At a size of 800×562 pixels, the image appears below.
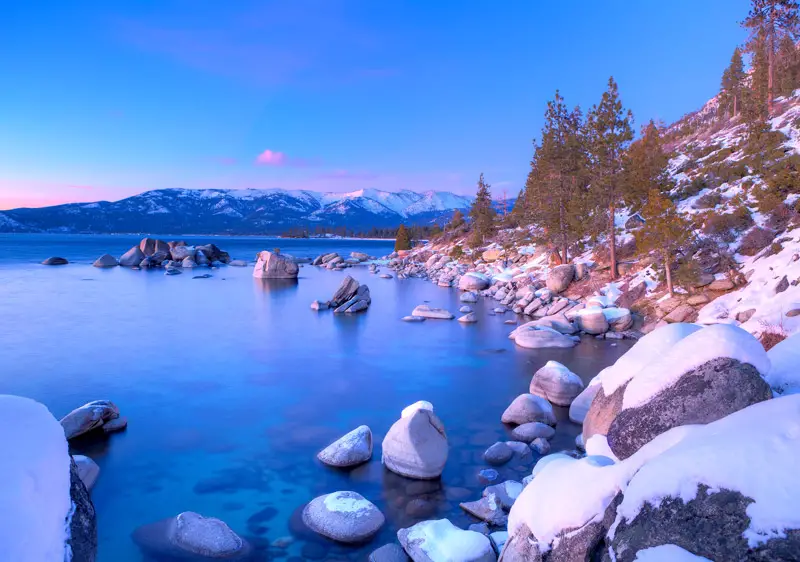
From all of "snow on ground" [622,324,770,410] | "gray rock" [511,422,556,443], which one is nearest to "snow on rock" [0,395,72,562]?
"snow on ground" [622,324,770,410]

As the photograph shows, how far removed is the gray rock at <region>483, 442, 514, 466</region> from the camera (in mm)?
10748

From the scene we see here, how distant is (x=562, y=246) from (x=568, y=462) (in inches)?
1381

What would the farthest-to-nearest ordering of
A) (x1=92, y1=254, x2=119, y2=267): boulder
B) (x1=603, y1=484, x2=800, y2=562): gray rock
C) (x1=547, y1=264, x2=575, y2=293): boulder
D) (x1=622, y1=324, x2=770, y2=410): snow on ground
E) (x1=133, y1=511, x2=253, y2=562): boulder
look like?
(x1=92, y1=254, x2=119, y2=267): boulder → (x1=547, y1=264, x2=575, y2=293): boulder → (x1=133, y1=511, x2=253, y2=562): boulder → (x1=622, y1=324, x2=770, y2=410): snow on ground → (x1=603, y1=484, x2=800, y2=562): gray rock

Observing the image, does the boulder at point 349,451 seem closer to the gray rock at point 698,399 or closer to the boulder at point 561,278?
the gray rock at point 698,399

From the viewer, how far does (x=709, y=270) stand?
24.0 m

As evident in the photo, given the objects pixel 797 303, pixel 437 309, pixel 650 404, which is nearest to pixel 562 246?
pixel 437 309

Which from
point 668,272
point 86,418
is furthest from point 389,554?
point 668,272

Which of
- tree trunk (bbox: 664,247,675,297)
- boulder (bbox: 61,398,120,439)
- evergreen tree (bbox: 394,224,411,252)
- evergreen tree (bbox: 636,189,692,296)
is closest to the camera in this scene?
boulder (bbox: 61,398,120,439)

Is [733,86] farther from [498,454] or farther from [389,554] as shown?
[389,554]

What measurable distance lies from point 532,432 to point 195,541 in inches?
305

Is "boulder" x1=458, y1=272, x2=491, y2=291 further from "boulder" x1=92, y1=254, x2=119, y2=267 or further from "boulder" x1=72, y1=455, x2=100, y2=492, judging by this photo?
"boulder" x1=92, y1=254, x2=119, y2=267

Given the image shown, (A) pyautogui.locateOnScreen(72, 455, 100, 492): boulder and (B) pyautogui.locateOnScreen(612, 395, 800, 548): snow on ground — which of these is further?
(A) pyautogui.locateOnScreen(72, 455, 100, 492): boulder

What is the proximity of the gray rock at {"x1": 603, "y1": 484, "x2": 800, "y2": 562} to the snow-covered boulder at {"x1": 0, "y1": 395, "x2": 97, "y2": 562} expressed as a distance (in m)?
5.47

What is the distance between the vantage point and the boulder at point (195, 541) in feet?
25.5
